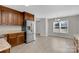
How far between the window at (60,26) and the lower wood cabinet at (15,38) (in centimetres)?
599

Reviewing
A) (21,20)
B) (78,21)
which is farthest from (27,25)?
(78,21)

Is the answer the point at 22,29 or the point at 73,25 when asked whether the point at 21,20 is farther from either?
the point at 73,25

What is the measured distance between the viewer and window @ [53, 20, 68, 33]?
37.6 feet

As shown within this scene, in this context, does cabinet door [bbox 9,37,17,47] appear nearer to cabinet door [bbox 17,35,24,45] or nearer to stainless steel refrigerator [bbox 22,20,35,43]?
cabinet door [bbox 17,35,24,45]

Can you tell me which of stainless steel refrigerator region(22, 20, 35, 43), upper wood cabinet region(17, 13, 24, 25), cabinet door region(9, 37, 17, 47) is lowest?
cabinet door region(9, 37, 17, 47)

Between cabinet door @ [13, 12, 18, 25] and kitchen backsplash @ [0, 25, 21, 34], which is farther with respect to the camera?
cabinet door @ [13, 12, 18, 25]

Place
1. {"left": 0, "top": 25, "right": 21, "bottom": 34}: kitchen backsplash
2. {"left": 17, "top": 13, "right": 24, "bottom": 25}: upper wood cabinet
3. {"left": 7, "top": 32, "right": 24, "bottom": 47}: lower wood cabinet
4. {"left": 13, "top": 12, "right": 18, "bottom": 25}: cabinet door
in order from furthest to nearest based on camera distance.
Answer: {"left": 17, "top": 13, "right": 24, "bottom": 25}: upper wood cabinet
{"left": 13, "top": 12, "right": 18, "bottom": 25}: cabinet door
{"left": 0, "top": 25, "right": 21, "bottom": 34}: kitchen backsplash
{"left": 7, "top": 32, "right": 24, "bottom": 47}: lower wood cabinet

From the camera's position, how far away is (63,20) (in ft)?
38.4

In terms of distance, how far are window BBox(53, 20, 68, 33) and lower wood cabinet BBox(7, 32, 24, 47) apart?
599cm

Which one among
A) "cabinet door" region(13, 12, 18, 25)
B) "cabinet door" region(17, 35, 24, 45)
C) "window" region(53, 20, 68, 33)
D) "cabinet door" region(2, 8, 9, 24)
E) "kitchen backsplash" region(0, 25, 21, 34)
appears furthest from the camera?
"window" region(53, 20, 68, 33)

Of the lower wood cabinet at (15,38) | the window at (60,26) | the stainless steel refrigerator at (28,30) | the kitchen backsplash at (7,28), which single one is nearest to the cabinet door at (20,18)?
the stainless steel refrigerator at (28,30)

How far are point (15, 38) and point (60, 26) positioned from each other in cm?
717

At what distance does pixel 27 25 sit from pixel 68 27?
5.34 meters

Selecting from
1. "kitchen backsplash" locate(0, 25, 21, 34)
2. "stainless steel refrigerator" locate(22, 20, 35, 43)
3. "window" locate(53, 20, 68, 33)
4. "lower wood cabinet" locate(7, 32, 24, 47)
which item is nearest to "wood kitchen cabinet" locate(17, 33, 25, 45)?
"lower wood cabinet" locate(7, 32, 24, 47)
